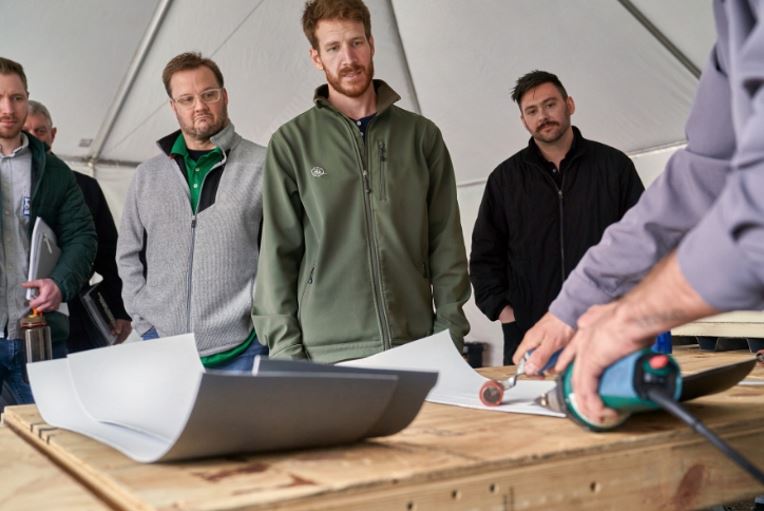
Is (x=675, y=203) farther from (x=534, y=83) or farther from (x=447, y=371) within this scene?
(x=534, y=83)

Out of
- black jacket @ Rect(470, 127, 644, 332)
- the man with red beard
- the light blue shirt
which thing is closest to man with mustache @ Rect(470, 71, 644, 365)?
black jacket @ Rect(470, 127, 644, 332)

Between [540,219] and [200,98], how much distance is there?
1.26 metres

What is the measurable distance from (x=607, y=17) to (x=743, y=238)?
→ 378cm

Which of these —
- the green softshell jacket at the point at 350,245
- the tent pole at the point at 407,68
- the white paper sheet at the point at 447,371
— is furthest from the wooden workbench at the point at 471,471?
the tent pole at the point at 407,68

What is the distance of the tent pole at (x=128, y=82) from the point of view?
15.5 ft

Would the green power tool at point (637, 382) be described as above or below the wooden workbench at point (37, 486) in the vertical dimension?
above

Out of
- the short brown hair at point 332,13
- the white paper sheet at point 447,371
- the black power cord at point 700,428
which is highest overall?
the short brown hair at point 332,13

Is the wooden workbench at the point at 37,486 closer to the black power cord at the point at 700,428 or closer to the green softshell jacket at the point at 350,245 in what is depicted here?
the black power cord at the point at 700,428

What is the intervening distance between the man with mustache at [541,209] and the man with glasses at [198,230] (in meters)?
1.01

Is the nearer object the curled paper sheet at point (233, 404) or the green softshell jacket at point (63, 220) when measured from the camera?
the curled paper sheet at point (233, 404)

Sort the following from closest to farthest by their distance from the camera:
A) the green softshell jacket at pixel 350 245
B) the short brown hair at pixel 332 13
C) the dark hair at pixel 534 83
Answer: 1. the green softshell jacket at pixel 350 245
2. the short brown hair at pixel 332 13
3. the dark hair at pixel 534 83

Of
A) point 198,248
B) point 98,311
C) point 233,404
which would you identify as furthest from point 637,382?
point 98,311

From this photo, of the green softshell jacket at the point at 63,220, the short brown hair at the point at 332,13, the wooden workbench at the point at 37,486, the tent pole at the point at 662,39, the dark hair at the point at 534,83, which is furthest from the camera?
the tent pole at the point at 662,39

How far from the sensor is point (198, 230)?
2.47 meters
